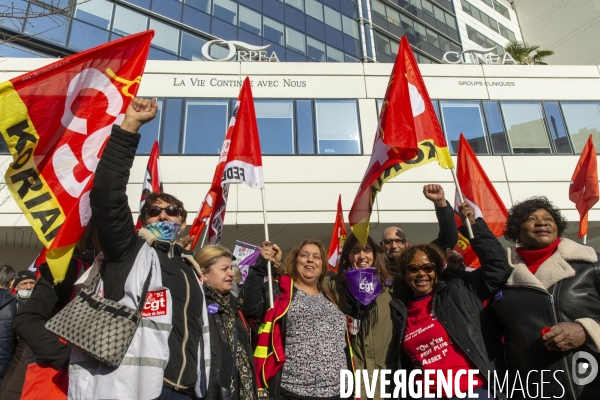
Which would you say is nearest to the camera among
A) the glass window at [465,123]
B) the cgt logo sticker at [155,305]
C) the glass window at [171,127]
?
the cgt logo sticker at [155,305]

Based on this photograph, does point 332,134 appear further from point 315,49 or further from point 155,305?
point 315,49

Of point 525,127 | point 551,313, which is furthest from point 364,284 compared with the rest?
point 525,127

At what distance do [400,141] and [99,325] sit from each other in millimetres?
2811

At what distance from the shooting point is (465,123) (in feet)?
41.4

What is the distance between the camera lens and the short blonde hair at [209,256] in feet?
11.1

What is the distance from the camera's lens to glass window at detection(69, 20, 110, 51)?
17.2 m

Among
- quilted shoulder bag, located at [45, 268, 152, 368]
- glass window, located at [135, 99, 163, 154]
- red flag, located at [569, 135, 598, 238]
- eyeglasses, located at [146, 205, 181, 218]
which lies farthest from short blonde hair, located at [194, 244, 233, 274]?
glass window, located at [135, 99, 163, 154]

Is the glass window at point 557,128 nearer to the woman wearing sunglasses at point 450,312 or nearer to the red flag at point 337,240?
the red flag at point 337,240

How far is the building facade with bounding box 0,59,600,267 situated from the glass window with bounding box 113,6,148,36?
292 inches

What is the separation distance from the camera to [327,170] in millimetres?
11805


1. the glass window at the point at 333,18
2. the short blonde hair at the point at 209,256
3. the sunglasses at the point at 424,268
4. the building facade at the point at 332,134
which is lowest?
the sunglasses at the point at 424,268

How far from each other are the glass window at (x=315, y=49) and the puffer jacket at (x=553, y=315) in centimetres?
2113

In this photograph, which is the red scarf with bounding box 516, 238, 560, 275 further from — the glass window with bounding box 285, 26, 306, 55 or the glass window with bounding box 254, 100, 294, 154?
the glass window with bounding box 285, 26, 306, 55

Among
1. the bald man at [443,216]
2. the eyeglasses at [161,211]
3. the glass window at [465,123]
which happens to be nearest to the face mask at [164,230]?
the eyeglasses at [161,211]
